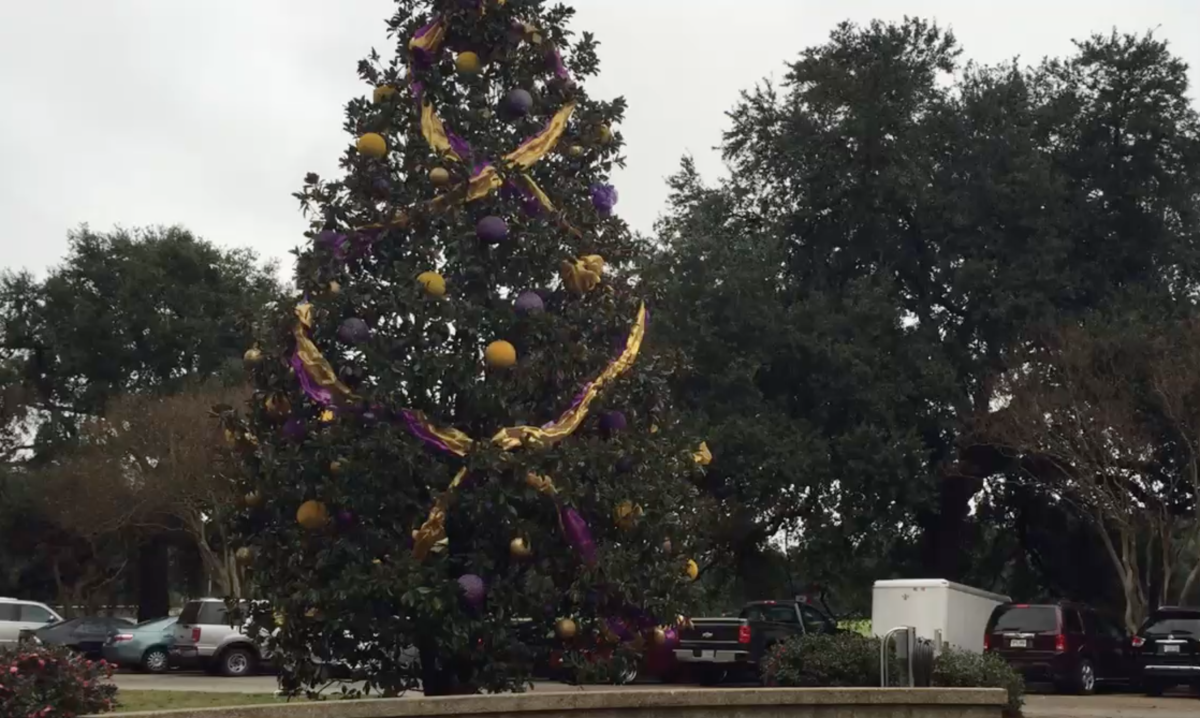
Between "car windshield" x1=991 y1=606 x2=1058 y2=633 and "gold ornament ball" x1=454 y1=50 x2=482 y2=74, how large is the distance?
661 inches

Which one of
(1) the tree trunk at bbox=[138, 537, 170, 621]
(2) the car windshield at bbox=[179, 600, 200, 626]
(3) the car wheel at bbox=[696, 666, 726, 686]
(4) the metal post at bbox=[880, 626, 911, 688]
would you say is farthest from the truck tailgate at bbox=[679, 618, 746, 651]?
(1) the tree trunk at bbox=[138, 537, 170, 621]

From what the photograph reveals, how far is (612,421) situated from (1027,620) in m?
15.4

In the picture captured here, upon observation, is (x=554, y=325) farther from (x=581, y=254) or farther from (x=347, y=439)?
(x=347, y=439)

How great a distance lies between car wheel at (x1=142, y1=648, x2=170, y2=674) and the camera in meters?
34.9

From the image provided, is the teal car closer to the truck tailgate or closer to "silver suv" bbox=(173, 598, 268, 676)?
"silver suv" bbox=(173, 598, 268, 676)

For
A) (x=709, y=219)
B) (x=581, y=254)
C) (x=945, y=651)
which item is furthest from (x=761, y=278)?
(x=581, y=254)

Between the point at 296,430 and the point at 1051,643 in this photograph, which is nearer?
the point at 296,430

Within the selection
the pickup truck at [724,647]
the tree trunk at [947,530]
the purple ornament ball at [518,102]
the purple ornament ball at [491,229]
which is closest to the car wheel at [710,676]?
the pickup truck at [724,647]

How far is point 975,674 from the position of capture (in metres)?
17.9

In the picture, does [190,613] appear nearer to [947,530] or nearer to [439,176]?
[947,530]

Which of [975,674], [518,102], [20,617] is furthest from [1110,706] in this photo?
[20,617]

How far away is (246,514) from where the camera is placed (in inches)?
596

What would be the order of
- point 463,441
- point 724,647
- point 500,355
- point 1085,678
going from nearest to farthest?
point 463,441 → point 500,355 → point 724,647 → point 1085,678

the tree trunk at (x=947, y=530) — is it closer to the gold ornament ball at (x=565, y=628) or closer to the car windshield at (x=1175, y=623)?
the car windshield at (x=1175, y=623)
